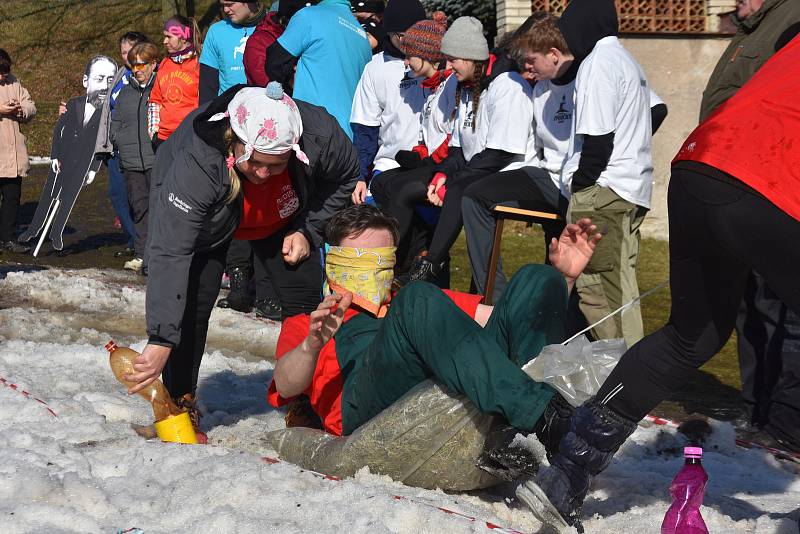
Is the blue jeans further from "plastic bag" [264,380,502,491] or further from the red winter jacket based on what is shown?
"plastic bag" [264,380,502,491]

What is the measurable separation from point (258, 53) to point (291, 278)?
9.86 feet

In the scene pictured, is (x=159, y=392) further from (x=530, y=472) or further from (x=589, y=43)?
(x=589, y=43)

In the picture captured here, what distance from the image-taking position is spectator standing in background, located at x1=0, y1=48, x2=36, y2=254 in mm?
10508

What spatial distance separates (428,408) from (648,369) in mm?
791

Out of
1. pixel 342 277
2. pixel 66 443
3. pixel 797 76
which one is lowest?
pixel 66 443

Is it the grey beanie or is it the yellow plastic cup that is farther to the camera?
the grey beanie

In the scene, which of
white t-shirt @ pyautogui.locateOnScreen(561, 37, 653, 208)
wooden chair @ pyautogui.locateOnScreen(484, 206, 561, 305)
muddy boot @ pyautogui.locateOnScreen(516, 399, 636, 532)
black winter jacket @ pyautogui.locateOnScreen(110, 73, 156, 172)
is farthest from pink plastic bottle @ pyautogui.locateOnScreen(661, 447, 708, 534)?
black winter jacket @ pyautogui.locateOnScreen(110, 73, 156, 172)

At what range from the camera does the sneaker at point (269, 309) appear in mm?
7555

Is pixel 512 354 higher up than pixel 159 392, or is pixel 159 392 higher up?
pixel 512 354

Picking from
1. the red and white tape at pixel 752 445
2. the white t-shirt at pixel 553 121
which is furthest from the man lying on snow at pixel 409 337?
the white t-shirt at pixel 553 121

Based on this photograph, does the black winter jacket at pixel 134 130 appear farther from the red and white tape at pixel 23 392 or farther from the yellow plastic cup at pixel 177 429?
the yellow plastic cup at pixel 177 429

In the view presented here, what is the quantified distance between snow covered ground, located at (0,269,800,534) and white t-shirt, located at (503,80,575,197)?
71.9 inches

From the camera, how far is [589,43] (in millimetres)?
5801

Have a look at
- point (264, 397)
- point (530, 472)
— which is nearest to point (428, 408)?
point (530, 472)
